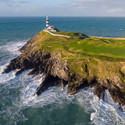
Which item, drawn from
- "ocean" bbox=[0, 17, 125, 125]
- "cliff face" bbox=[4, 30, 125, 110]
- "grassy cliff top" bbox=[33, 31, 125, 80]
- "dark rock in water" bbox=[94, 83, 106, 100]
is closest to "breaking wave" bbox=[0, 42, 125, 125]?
"ocean" bbox=[0, 17, 125, 125]

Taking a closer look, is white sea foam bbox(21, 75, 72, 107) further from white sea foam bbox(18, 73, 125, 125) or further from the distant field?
the distant field

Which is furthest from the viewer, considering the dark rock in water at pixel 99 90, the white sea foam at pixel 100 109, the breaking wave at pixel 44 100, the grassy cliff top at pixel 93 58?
the grassy cliff top at pixel 93 58

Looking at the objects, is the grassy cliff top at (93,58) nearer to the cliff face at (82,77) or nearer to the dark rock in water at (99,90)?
the cliff face at (82,77)

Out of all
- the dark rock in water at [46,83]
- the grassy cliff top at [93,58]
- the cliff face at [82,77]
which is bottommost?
the dark rock in water at [46,83]

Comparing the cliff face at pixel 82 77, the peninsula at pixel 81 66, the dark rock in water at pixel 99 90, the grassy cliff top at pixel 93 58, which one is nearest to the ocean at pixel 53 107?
the dark rock in water at pixel 99 90

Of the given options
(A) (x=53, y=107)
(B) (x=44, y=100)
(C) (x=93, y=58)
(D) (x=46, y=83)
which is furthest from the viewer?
(C) (x=93, y=58)

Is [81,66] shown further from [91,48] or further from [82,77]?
[91,48]

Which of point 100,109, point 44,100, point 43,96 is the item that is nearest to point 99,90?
point 100,109

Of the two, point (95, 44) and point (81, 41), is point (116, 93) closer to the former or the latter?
point (95, 44)

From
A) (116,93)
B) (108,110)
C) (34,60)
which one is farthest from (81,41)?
(108,110)

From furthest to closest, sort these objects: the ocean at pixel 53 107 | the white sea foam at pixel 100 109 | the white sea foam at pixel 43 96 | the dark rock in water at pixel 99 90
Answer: the dark rock in water at pixel 99 90, the white sea foam at pixel 43 96, the ocean at pixel 53 107, the white sea foam at pixel 100 109
